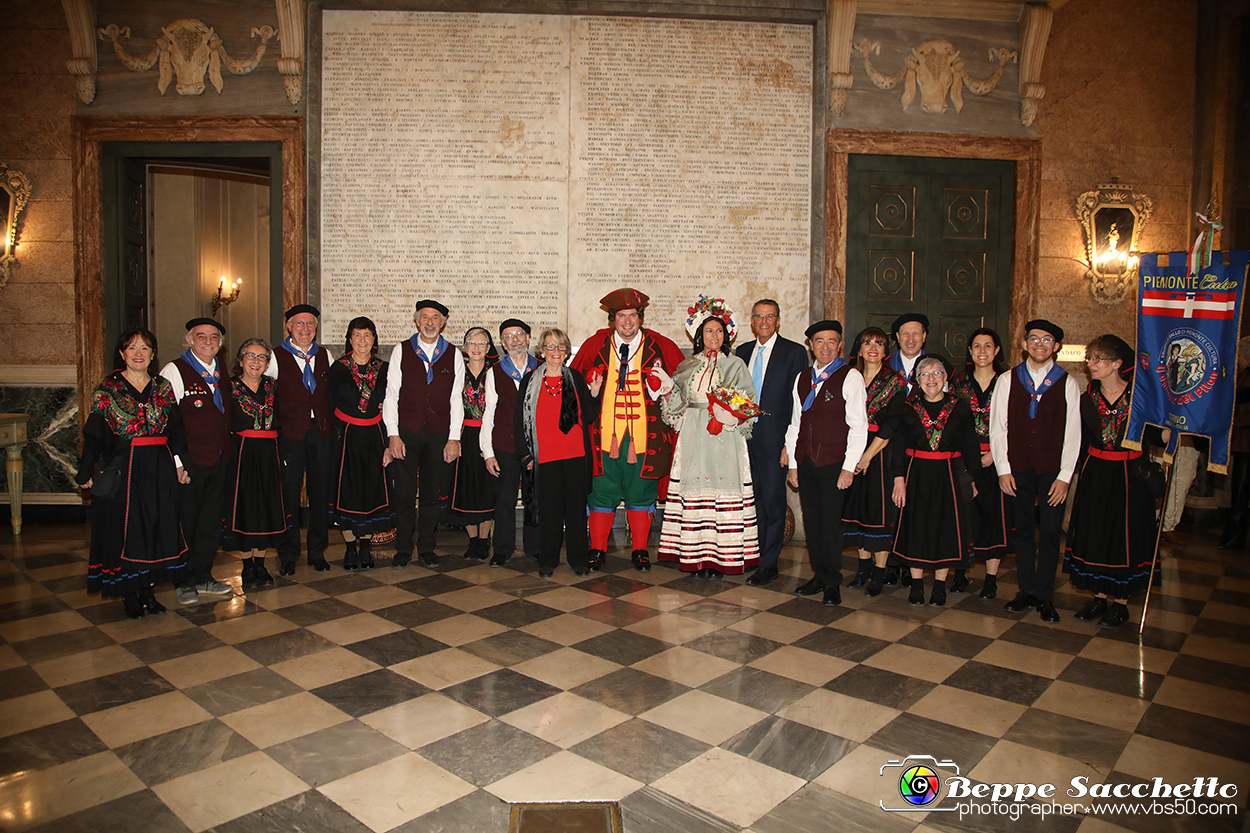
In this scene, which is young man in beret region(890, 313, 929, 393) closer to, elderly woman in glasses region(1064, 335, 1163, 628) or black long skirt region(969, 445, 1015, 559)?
black long skirt region(969, 445, 1015, 559)

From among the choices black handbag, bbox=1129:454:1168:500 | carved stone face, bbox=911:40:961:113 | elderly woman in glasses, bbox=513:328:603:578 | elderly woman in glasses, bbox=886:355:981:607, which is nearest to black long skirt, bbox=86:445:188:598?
elderly woman in glasses, bbox=513:328:603:578

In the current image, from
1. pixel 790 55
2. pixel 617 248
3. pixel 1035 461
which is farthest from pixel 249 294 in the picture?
pixel 1035 461

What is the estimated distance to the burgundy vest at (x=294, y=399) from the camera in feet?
16.3

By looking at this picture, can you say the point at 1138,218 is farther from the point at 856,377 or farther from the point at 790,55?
the point at 856,377

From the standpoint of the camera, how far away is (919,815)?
240 centimetres

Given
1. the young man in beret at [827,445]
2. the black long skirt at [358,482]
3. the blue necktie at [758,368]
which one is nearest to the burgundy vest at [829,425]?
the young man in beret at [827,445]

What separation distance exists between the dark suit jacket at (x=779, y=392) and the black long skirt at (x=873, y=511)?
57 cm

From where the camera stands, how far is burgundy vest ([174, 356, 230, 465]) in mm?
4367

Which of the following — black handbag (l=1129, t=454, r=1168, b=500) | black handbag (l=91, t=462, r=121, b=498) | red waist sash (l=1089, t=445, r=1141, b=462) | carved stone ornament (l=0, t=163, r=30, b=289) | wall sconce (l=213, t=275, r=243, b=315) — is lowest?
black handbag (l=91, t=462, r=121, b=498)

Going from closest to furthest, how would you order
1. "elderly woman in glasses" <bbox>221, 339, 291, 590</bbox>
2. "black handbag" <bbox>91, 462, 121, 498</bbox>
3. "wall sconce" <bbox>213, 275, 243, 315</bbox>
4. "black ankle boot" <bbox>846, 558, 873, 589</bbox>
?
1. "black handbag" <bbox>91, 462, 121, 498</bbox>
2. "elderly woman in glasses" <bbox>221, 339, 291, 590</bbox>
3. "black ankle boot" <bbox>846, 558, 873, 589</bbox>
4. "wall sconce" <bbox>213, 275, 243, 315</bbox>

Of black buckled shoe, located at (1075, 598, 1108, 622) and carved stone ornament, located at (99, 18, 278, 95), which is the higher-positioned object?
carved stone ornament, located at (99, 18, 278, 95)

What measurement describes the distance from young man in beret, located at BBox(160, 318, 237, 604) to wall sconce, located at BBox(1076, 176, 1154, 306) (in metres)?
6.79

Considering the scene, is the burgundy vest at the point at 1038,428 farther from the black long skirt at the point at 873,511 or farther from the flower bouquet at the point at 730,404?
the flower bouquet at the point at 730,404

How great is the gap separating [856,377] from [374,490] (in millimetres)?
3186
